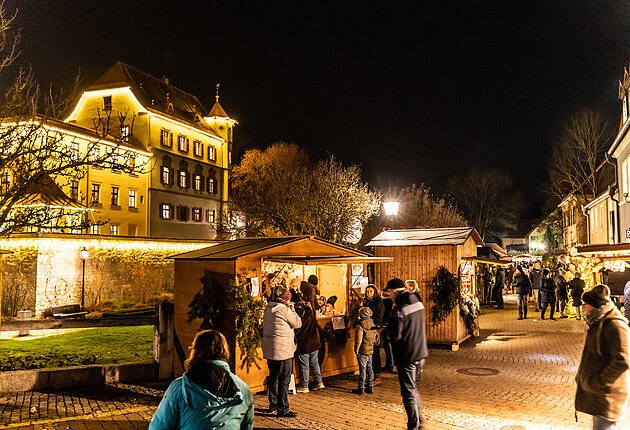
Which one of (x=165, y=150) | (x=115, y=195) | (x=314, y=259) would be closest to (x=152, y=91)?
(x=165, y=150)

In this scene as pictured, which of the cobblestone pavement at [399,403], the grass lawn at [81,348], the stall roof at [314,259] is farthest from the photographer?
the grass lawn at [81,348]

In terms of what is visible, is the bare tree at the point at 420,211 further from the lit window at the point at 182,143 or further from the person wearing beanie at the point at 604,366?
the person wearing beanie at the point at 604,366

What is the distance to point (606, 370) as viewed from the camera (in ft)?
18.4

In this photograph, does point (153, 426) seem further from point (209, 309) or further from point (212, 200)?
point (212, 200)

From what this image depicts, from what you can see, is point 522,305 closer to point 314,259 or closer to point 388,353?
point 388,353

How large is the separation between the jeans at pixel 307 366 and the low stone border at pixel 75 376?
298cm

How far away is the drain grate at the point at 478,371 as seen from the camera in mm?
12359

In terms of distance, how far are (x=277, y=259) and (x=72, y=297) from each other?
20344mm

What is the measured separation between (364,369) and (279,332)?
83.4 inches

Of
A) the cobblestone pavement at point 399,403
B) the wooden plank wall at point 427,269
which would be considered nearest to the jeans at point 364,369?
the cobblestone pavement at point 399,403

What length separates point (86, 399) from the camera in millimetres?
9961

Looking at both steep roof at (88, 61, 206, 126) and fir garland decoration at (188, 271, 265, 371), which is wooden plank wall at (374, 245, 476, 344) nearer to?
fir garland decoration at (188, 271, 265, 371)

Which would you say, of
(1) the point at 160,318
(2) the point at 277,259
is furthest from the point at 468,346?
(1) the point at 160,318

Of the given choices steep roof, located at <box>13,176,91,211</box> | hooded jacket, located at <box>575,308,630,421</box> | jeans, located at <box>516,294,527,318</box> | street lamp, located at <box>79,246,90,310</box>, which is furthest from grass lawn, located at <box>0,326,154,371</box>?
jeans, located at <box>516,294,527,318</box>
